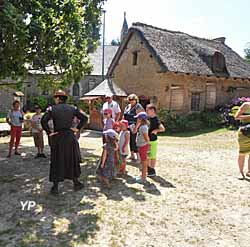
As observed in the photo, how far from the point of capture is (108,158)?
638 cm

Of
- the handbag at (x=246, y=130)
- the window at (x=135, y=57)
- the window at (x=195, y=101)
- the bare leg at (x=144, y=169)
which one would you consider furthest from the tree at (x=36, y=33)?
the window at (x=195, y=101)

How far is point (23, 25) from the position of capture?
670cm

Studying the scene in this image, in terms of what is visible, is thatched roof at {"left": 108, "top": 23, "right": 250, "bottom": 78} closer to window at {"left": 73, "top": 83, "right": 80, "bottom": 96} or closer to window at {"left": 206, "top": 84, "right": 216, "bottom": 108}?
window at {"left": 206, "top": 84, "right": 216, "bottom": 108}

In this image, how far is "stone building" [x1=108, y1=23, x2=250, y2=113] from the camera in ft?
65.6

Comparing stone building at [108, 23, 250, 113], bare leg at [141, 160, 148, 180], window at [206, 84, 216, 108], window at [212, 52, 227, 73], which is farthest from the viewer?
window at [212, 52, 227, 73]

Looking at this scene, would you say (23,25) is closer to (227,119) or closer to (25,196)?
(25,196)

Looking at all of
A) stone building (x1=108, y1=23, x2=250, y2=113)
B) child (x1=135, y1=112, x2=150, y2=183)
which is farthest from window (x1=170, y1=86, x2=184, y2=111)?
child (x1=135, y1=112, x2=150, y2=183)

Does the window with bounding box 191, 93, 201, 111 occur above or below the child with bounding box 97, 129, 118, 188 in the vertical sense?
above

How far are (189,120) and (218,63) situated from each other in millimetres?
5450

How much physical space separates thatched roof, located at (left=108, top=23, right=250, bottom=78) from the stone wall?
0.38 metres

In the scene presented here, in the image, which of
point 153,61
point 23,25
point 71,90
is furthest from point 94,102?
point 71,90

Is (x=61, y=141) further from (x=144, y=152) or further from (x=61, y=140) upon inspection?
(x=144, y=152)

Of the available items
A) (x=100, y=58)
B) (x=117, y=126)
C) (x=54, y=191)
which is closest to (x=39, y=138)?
(x=117, y=126)

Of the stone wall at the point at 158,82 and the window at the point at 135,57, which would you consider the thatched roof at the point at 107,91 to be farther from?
the window at the point at 135,57
